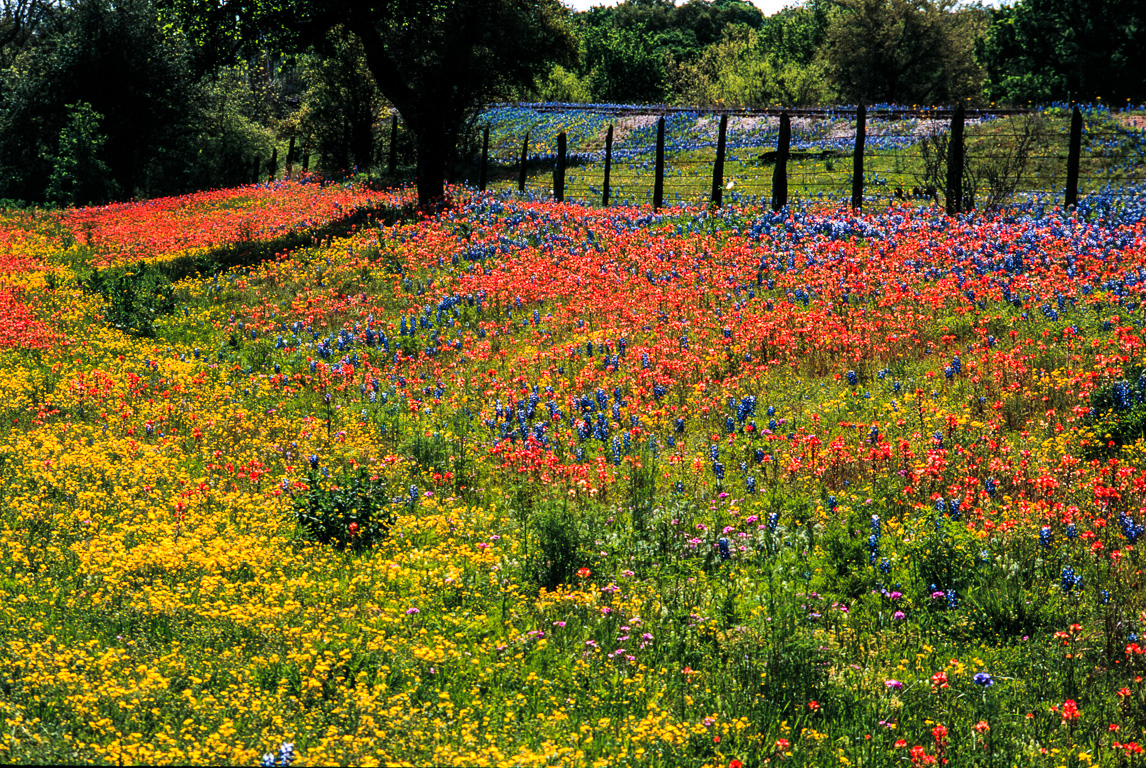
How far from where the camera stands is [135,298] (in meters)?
17.3

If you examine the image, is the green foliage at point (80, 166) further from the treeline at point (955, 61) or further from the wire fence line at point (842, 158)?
the treeline at point (955, 61)

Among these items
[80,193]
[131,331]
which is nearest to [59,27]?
[80,193]

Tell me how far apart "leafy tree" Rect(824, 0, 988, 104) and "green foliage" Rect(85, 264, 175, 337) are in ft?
192

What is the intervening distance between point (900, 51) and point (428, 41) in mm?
44128

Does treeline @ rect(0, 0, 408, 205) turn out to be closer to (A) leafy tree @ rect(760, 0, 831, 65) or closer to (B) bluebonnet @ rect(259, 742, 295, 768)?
(B) bluebonnet @ rect(259, 742, 295, 768)

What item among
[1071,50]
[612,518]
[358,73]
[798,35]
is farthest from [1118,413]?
[798,35]

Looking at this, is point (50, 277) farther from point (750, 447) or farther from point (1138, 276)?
point (1138, 276)

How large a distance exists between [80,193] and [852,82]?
54.4 metres

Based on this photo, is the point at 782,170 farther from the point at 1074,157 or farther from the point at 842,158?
the point at 842,158

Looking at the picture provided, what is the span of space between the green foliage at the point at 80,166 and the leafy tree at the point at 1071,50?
57030 mm

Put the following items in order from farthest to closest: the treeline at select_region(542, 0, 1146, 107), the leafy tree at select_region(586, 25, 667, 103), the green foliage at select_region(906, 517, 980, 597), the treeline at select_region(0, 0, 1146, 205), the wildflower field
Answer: the leafy tree at select_region(586, 25, 667, 103) < the treeline at select_region(542, 0, 1146, 107) < the treeline at select_region(0, 0, 1146, 205) < the green foliage at select_region(906, 517, 980, 597) < the wildflower field

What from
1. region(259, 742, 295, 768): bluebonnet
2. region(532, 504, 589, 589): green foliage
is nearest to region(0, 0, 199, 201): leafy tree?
region(532, 504, 589, 589): green foliage

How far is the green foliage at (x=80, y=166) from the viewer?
41938 mm

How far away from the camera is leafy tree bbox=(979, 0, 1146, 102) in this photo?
189 ft
